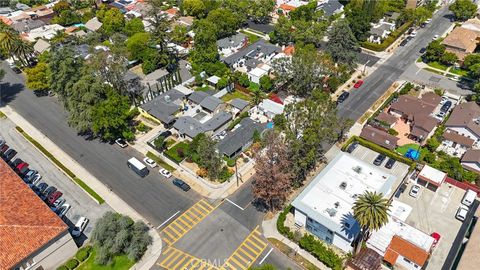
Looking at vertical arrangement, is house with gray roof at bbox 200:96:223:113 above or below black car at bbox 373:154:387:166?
above

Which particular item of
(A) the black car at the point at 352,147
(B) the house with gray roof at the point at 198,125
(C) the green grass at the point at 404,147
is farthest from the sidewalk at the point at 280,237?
(C) the green grass at the point at 404,147

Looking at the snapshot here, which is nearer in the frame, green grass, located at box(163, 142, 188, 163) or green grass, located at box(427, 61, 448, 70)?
green grass, located at box(163, 142, 188, 163)

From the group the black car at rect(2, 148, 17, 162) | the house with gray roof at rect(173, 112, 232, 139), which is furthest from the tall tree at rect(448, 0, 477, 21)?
the black car at rect(2, 148, 17, 162)

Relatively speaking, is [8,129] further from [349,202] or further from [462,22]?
[462,22]

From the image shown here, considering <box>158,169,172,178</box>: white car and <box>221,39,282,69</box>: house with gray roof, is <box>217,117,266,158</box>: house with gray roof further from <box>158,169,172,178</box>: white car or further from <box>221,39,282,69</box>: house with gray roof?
<box>221,39,282,69</box>: house with gray roof

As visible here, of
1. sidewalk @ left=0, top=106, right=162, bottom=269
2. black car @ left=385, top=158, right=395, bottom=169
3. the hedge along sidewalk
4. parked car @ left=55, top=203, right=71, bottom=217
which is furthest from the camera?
black car @ left=385, top=158, right=395, bottom=169

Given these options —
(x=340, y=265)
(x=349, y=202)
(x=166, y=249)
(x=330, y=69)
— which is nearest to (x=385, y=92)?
(x=330, y=69)

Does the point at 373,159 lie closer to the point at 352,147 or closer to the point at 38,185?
the point at 352,147
